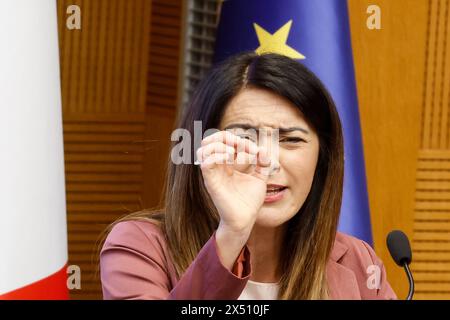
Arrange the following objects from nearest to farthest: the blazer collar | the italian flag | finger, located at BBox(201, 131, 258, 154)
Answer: finger, located at BBox(201, 131, 258, 154) → the blazer collar → the italian flag

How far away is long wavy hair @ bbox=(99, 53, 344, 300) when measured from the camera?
5.11ft

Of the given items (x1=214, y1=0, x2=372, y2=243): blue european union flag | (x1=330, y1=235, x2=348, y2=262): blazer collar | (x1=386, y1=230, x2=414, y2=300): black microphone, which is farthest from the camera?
(x1=214, y1=0, x2=372, y2=243): blue european union flag

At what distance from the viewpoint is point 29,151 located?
74.9 inches

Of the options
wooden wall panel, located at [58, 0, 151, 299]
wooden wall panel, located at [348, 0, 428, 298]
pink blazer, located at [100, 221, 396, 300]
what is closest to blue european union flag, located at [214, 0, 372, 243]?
wooden wall panel, located at [348, 0, 428, 298]

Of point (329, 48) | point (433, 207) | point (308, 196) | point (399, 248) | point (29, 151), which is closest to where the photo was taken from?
point (399, 248)

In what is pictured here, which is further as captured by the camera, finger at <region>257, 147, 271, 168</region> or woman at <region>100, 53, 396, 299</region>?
woman at <region>100, 53, 396, 299</region>

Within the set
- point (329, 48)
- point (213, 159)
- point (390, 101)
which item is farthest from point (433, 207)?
point (213, 159)

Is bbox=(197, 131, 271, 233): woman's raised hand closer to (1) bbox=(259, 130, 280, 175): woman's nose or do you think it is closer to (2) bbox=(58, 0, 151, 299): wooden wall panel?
(1) bbox=(259, 130, 280, 175): woman's nose

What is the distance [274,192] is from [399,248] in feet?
0.72

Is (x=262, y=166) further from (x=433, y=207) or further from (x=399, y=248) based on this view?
(x=433, y=207)

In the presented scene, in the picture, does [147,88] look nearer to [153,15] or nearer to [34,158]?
[153,15]

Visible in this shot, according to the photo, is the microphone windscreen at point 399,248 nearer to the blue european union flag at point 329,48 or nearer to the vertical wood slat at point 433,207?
the blue european union flag at point 329,48

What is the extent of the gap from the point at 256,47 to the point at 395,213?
0.82 m
